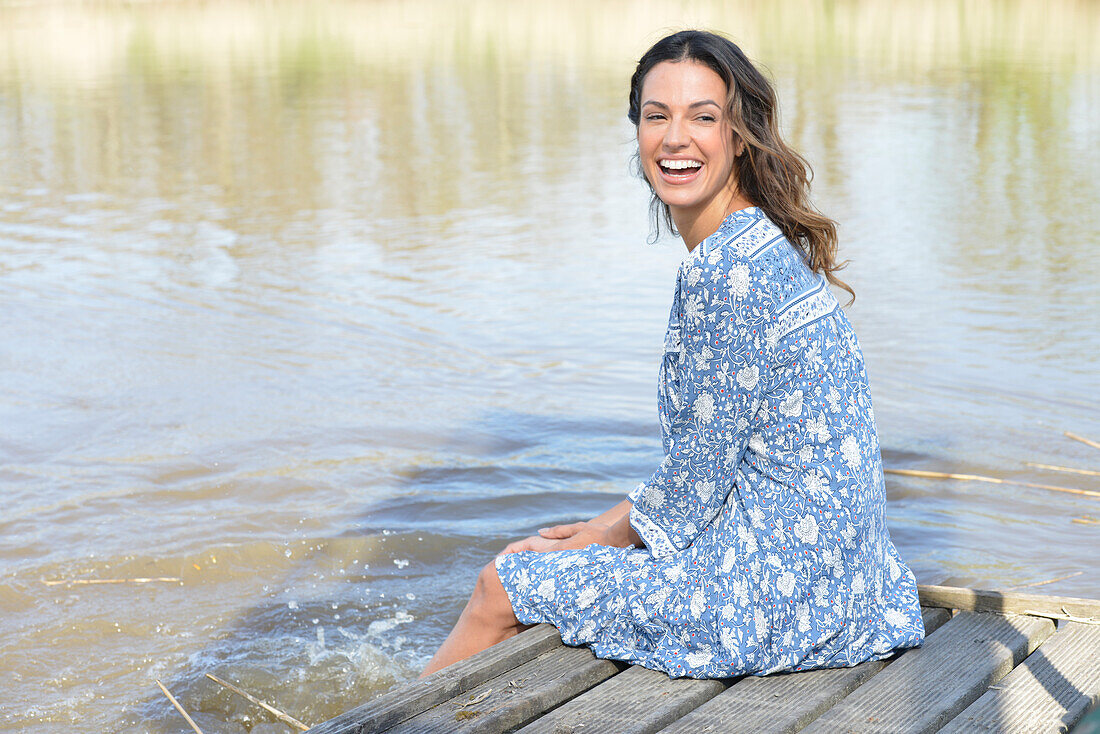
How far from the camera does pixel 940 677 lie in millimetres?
2510

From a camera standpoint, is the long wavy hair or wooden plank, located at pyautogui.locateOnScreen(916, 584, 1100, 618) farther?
wooden plank, located at pyautogui.locateOnScreen(916, 584, 1100, 618)

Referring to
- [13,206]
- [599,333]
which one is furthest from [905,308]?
[13,206]

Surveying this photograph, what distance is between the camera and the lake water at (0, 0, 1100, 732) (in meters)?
4.24

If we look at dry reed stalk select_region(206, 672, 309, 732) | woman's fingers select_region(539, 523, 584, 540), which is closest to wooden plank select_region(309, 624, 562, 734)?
woman's fingers select_region(539, 523, 584, 540)

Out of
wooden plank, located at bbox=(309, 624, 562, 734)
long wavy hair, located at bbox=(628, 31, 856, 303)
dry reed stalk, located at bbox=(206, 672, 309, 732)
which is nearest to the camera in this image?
wooden plank, located at bbox=(309, 624, 562, 734)

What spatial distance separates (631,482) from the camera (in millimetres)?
5242

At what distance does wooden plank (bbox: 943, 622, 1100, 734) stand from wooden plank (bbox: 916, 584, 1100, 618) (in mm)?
84

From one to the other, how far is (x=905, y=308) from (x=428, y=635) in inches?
180

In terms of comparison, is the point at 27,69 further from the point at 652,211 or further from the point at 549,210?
the point at 652,211

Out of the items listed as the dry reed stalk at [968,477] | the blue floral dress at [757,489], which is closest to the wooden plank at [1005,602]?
the blue floral dress at [757,489]

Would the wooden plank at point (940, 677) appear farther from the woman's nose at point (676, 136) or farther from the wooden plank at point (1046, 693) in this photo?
the woman's nose at point (676, 136)

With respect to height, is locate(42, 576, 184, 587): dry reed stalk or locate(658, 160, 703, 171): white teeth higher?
locate(658, 160, 703, 171): white teeth

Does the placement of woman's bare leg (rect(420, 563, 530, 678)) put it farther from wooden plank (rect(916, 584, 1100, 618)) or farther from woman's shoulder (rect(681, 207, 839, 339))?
wooden plank (rect(916, 584, 1100, 618))

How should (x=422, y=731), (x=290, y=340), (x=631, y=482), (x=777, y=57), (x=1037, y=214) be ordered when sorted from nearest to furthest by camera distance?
1. (x=422, y=731)
2. (x=631, y=482)
3. (x=290, y=340)
4. (x=1037, y=214)
5. (x=777, y=57)
